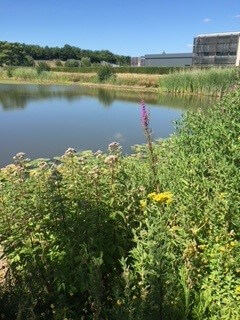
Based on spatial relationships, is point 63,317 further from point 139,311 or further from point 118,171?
point 118,171

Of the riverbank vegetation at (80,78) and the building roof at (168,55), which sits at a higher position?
the riverbank vegetation at (80,78)

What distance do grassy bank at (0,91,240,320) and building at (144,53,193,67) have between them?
3298 inches

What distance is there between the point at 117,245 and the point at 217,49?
7216 centimetres

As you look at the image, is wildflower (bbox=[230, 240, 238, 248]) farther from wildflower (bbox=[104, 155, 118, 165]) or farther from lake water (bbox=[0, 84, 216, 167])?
lake water (bbox=[0, 84, 216, 167])

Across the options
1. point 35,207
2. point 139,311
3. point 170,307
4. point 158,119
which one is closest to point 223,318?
point 170,307

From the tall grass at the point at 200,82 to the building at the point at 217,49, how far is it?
3765 centimetres

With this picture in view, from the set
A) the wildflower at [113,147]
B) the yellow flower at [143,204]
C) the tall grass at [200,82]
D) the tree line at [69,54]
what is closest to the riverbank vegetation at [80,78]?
the tall grass at [200,82]

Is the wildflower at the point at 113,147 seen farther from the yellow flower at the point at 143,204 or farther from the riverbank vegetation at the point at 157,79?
the riverbank vegetation at the point at 157,79

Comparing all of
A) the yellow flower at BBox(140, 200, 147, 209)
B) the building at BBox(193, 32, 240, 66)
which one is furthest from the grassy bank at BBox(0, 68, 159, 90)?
the yellow flower at BBox(140, 200, 147, 209)

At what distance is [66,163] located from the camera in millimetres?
3580

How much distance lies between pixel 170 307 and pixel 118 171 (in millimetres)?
1472

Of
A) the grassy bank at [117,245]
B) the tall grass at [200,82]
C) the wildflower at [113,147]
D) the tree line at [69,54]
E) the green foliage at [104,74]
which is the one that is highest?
the wildflower at [113,147]

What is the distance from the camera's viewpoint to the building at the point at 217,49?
66.8m

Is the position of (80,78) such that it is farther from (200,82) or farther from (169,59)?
(169,59)
